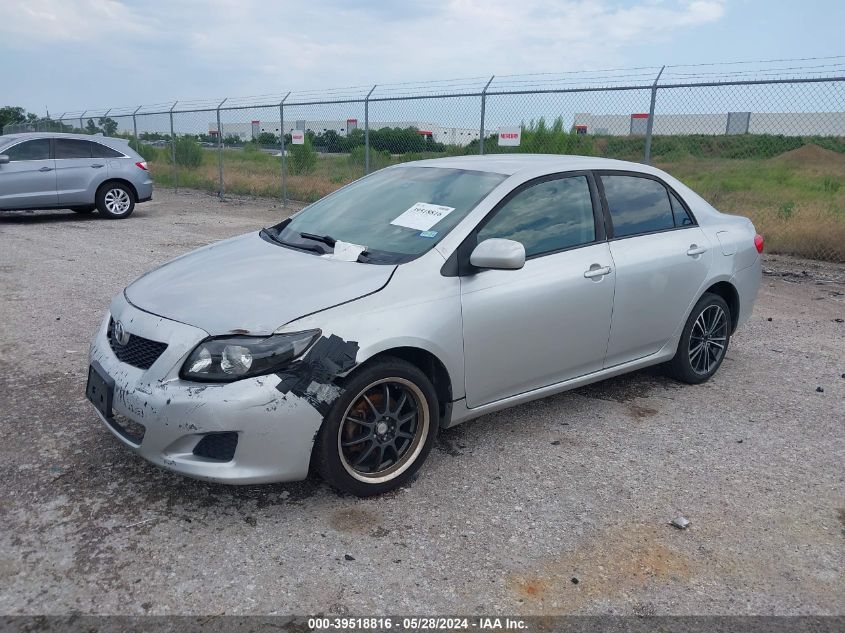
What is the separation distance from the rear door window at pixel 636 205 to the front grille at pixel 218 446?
258 centimetres

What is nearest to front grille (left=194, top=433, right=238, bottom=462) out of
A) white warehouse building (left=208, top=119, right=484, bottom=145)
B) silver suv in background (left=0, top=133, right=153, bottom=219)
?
white warehouse building (left=208, top=119, right=484, bottom=145)

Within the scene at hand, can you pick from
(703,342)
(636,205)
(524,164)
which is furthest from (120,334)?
(703,342)

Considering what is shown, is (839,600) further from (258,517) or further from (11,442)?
(11,442)

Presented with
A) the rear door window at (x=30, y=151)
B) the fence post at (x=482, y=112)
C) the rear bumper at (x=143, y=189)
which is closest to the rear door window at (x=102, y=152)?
the rear bumper at (x=143, y=189)

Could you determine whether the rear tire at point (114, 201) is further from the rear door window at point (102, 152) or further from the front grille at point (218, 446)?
the front grille at point (218, 446)

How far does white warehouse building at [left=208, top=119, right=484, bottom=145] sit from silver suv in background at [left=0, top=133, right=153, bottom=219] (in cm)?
381

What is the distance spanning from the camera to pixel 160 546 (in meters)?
2.99

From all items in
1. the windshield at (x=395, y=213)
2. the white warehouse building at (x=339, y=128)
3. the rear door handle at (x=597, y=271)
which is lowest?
the rear door handle at (x=597, y=271)

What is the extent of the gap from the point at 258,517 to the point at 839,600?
7.83ft

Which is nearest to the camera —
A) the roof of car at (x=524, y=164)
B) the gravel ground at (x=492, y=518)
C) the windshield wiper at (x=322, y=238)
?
the gravel ground at (x=492, y=518)

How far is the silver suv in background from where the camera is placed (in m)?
12.5

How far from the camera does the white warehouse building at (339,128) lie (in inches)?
504

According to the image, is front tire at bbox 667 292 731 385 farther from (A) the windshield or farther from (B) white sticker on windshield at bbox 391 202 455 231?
(B) white sticker on windshield at bbox 391 202 455 231

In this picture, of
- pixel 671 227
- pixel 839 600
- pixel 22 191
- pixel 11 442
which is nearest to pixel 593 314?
pixel 671 227
